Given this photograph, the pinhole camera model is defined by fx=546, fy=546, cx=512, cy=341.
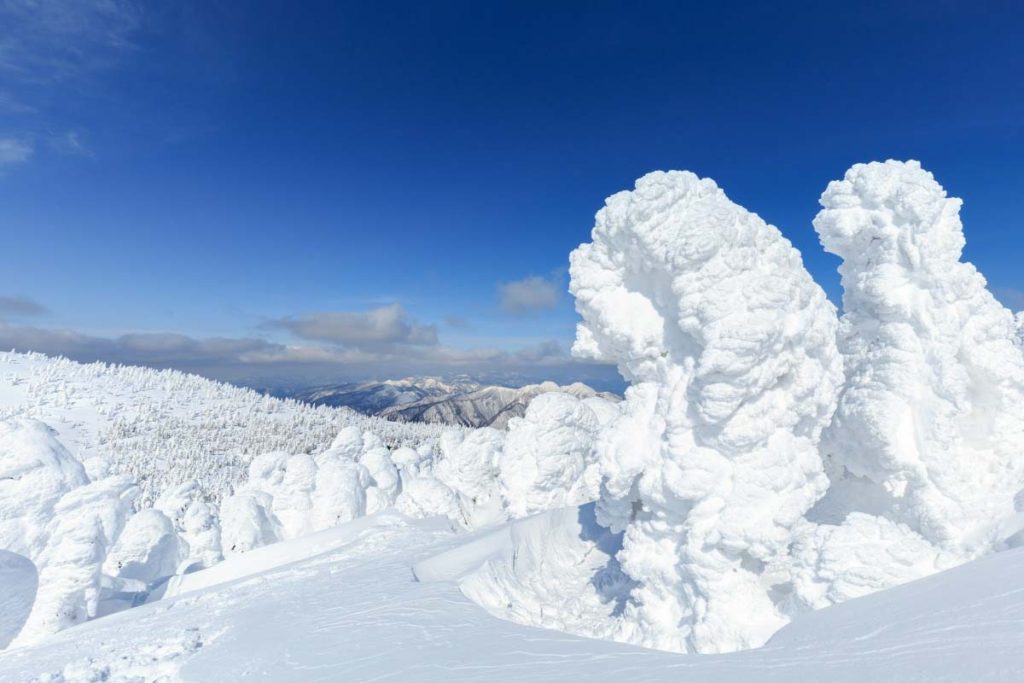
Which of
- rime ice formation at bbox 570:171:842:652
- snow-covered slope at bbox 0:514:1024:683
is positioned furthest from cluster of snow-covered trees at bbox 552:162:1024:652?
snow-covered slope at bbox 0:514:1024:683

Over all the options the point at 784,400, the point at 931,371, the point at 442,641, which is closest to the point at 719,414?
the point at 784,400

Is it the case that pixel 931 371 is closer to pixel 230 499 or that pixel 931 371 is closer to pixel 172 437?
pixel 230 499

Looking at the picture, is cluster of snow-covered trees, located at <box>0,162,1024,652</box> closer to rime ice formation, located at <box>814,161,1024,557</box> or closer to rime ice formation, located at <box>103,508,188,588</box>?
rime ice formation, located at <box>814,161,1024,557</box>

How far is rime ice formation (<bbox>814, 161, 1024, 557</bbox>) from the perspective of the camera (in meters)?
12.0

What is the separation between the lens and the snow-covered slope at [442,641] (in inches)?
259

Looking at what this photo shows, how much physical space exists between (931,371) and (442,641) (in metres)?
12.1

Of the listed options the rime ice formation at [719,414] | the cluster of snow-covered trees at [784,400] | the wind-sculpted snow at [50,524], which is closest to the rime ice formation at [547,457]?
the cluster of snow-covered trees at [784,400]

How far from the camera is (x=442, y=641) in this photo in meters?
10.5

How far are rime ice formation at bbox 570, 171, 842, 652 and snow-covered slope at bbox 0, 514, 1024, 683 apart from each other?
91.6 inches

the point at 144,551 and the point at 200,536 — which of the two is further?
the point at 200,536

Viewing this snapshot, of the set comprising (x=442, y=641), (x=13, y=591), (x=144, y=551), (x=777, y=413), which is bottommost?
(x=144, y=551)

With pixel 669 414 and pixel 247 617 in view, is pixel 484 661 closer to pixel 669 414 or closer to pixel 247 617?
pixel 669 414

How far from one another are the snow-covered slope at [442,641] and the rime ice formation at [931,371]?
3261 millimetres

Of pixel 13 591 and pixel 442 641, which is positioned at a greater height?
pixel 442 641
